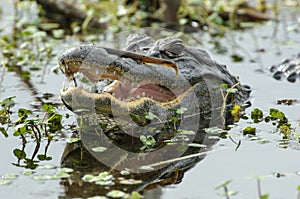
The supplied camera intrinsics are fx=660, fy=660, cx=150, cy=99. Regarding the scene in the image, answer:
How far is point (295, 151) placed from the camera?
4.85m

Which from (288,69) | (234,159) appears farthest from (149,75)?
(288,69)

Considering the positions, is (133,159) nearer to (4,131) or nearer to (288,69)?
(4,131)

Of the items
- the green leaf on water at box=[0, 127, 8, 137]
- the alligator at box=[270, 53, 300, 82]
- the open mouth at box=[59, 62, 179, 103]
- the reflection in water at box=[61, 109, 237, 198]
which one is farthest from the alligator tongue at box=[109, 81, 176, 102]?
the alligator at box=[270, 53, 300, 82]

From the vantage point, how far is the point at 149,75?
5.30 meters

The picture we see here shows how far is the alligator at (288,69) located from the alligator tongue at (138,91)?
7.32ft

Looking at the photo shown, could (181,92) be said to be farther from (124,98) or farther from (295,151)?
(295,151)

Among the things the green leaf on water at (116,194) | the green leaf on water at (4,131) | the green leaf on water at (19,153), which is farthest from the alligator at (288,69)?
the green leaf on water at (116,194)

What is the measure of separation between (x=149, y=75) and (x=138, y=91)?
0.20 m

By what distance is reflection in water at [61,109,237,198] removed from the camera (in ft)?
13.7

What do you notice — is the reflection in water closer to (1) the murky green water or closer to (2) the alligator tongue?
(1) the murky green water

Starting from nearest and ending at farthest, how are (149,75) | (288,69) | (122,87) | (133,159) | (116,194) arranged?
1. (116,194)
2. (133,159)
3. (149,75)
4. (122,87)
5. (288,69)

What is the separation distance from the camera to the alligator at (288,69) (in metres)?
7.33

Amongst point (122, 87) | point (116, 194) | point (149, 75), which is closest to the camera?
point (116, 194)

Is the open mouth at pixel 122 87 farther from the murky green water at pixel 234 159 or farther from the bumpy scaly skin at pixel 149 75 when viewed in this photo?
the murky green water at pixel 234 159
